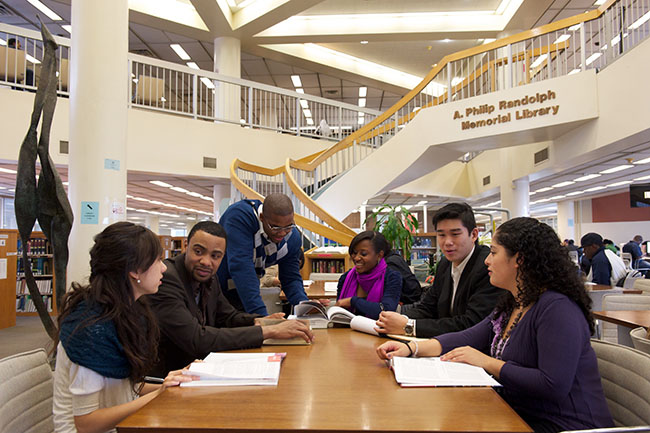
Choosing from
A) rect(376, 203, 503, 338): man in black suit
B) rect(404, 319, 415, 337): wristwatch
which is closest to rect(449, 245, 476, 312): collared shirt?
rect(376, 203, 503, 338): man in black suit

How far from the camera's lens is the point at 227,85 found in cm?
944

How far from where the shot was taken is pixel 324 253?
19.4 ft

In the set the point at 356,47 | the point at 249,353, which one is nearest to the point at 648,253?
the point at 356,47

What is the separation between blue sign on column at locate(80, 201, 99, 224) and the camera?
3.69 metres

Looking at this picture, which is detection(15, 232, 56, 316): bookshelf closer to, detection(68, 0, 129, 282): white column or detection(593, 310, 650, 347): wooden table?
detection(68, 0, 129, 282): white column

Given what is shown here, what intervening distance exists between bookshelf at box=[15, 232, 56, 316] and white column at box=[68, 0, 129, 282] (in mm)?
4831

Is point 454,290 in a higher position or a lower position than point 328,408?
higher

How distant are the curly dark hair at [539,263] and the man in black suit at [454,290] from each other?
0.44 meters

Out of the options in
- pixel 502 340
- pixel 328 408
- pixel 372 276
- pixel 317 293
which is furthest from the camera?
pixel 317 293

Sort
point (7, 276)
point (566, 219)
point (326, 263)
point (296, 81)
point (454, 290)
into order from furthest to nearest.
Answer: point (566, 219) < point (296, 81) < point (7, 276) < point (326, 263) < point (454, 290)

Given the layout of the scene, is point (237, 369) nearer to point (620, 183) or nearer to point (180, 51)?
point (180, 51)

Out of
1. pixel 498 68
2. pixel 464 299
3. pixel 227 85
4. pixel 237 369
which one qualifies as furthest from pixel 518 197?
pixel 237 369

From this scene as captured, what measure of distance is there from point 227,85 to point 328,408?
30.0ft

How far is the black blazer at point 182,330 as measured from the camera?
1672 mm
